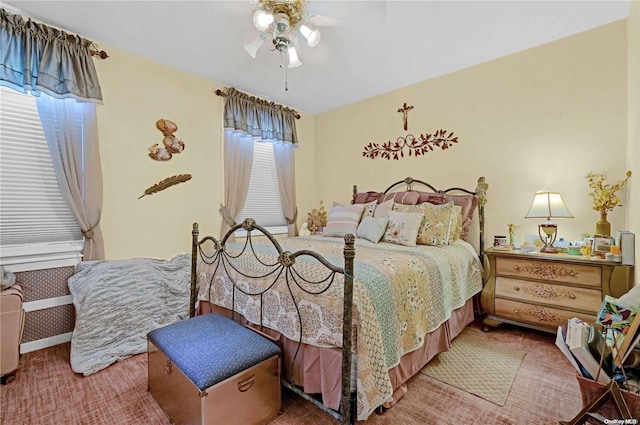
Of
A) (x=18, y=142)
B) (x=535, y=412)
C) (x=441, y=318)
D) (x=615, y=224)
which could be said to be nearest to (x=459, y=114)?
(x=615, y=224)

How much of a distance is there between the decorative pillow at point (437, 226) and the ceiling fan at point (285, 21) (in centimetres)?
184

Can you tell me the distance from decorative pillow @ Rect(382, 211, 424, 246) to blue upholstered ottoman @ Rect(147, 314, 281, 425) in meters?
1.54

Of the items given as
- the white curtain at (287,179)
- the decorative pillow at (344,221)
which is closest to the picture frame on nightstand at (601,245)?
the decorative pillow at (344,221)

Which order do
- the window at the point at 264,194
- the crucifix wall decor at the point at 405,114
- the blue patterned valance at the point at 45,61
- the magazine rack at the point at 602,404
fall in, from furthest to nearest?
1. the window at the point at 264,194
2. the crucifix wall decor at the point at 405,114
3. the blue patterned valance at the point at 45,61
4. the magazine rack at the point at 602,404

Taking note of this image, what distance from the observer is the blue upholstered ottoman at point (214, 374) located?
4.21ft

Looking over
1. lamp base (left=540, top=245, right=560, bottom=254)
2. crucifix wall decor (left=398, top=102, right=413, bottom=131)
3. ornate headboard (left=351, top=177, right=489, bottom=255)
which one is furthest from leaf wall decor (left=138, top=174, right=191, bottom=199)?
lamp base (left=540, top=245, right=560, bottom=254)

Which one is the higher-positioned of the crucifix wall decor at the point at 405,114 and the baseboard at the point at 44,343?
the crucifix wall decor at the point at 405,114

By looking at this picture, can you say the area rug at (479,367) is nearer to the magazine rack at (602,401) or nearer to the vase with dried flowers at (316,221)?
the magazine rack at (602,401)

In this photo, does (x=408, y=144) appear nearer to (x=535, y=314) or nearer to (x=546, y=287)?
(x=546, y=287)

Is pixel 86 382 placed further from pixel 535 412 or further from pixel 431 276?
pixel 535 412

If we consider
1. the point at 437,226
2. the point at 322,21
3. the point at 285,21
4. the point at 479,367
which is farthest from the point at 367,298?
the point at 322,21

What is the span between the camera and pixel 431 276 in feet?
6.63

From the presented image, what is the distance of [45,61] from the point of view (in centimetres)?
228

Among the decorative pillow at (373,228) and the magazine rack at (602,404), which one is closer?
the magazine rack at (602,404)
